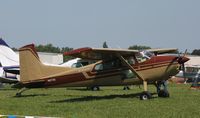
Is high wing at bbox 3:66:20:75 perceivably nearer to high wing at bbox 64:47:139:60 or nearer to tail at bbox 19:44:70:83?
tail at bbox 19:44:70:83

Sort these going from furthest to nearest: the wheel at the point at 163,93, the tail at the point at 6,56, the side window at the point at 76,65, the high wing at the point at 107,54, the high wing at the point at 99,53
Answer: the side window at the point at 76,65 → the tail at the point at 6,56 → the wheel at the point at 163,93 → the high wing at the point at 107,54 → the high wing at the point at 99,53

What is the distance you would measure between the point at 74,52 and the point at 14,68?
14.5 metres

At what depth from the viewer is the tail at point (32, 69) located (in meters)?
17.8

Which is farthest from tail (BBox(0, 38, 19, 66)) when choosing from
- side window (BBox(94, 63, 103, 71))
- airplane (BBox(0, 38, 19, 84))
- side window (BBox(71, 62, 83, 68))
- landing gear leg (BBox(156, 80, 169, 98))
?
landing gear leg (BBox(156, 80, 169, 98))

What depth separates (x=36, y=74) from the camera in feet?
58.5

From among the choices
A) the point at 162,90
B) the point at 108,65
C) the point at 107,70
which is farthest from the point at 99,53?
the point at 162,90

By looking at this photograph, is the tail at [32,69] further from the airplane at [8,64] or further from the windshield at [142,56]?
the airplane at [8,64]

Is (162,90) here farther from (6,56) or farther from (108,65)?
(6,56)

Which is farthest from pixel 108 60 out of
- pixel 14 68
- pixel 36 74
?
pixel 14 68

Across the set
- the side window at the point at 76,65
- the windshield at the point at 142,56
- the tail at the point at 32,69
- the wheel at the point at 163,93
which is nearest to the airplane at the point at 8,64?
the side window at the point at 76,65

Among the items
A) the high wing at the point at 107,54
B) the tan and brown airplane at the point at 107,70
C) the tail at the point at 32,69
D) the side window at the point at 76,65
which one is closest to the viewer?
the high wing at the point at 107,54

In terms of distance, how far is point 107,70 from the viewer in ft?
55.6

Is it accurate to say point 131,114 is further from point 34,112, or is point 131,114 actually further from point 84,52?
point 84,52

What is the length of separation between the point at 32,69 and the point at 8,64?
11261 mm
